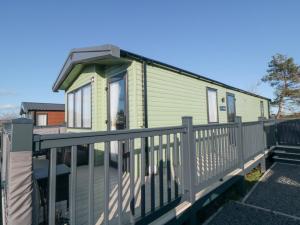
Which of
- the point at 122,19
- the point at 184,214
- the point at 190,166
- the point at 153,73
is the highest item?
the point at 122,19

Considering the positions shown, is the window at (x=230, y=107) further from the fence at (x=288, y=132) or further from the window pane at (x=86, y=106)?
the window pane at (x=86, y=106)

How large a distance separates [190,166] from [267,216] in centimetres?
173

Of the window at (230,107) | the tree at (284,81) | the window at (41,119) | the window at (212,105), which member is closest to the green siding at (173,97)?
the window at (212,105)

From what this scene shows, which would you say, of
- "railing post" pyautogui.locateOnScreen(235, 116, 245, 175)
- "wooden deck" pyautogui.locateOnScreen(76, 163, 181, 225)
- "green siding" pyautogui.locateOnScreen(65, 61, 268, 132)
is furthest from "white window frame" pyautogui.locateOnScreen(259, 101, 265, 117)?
"wooden deck" pyautogui.locateOnScreen(76, 163, 181, 225)

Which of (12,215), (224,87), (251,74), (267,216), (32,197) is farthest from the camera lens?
(251,74)

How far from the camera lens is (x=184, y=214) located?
2592mm

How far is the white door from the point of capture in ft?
17.0

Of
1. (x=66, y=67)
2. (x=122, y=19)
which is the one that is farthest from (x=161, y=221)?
(x=122, y=19)

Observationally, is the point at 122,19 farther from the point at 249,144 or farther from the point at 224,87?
the point at 249,144

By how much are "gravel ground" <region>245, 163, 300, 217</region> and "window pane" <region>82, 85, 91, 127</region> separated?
16.8ft

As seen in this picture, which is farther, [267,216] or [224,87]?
[224,87]

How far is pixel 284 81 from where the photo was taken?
23.3 m

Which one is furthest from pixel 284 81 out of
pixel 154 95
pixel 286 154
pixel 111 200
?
pixel 111 200

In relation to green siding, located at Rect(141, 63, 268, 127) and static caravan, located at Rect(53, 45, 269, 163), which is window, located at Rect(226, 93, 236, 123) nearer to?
static caravan, located at Rect(53, 45, 269, 163)
